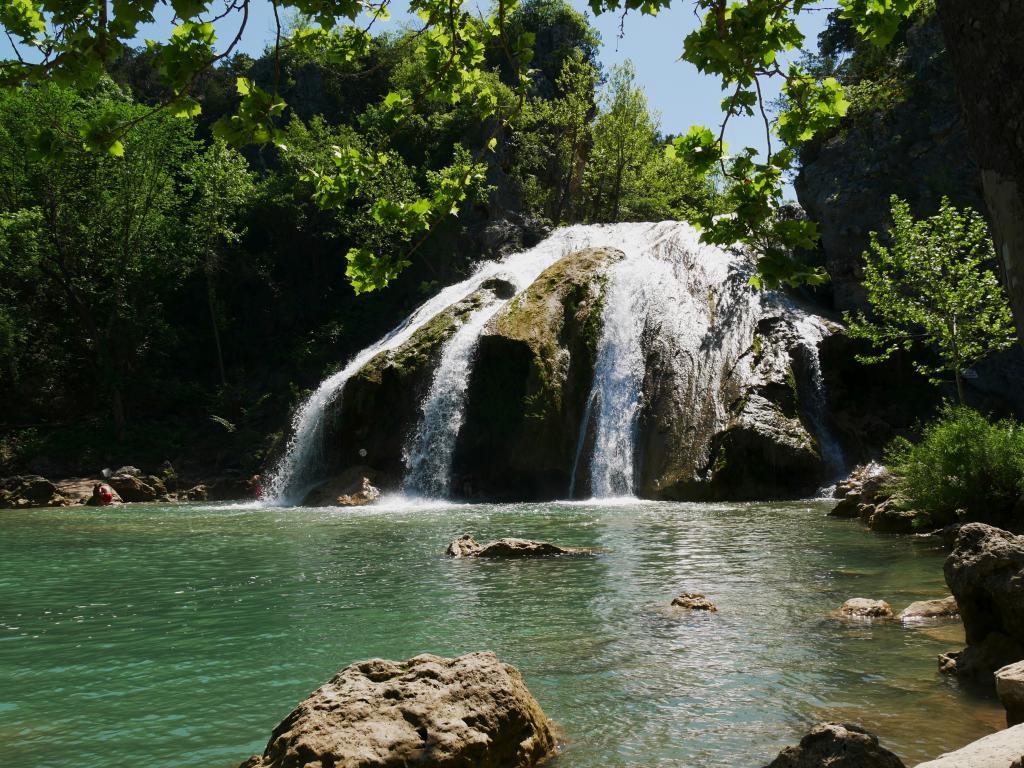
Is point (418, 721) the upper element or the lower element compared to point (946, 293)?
lower

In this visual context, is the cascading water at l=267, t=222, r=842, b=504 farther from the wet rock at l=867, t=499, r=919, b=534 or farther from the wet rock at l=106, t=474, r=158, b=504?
the wet rock at l=867, t=499, r=919, b=534

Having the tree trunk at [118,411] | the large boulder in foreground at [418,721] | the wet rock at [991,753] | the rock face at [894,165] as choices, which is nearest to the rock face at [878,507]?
the large boulder in foreground at [418,721]

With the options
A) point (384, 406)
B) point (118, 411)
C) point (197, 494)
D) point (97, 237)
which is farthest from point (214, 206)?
point (384, 406)

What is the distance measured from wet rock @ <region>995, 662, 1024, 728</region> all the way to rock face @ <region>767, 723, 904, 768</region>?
1256mm

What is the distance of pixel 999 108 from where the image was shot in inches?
106

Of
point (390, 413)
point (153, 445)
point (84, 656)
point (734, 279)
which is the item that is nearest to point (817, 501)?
point (734, 279)

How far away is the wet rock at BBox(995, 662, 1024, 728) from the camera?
183 inches

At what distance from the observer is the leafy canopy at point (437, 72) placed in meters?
4.32

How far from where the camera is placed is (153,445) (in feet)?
117

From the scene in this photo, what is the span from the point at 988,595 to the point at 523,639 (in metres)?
3.70

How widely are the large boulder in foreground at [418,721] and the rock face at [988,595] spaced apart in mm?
3174

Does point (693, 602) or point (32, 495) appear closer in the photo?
point (693, 602)

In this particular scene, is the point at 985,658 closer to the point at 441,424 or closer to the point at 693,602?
the point at 693,602

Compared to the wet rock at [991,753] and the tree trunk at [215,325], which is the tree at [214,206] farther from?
the wet rock at [991,753]
